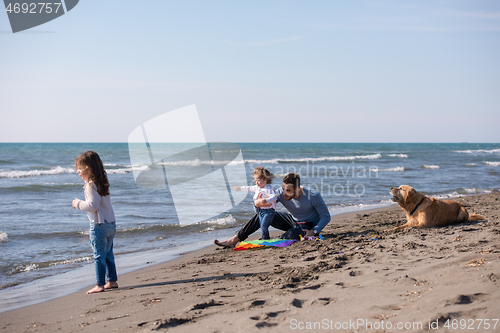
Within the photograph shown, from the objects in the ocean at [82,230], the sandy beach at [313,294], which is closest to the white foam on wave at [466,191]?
the ocean at [82,230]

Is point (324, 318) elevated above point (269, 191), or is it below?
below

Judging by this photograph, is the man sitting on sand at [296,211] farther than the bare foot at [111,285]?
Yes

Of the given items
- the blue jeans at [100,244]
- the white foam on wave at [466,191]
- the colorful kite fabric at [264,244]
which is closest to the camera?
the blue jeans at [100,244]

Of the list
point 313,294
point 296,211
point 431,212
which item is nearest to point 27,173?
point 296,211

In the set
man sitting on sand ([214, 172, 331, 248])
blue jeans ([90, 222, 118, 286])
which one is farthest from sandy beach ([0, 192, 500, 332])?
man sitting on sand ([214, 172, 331, 248])

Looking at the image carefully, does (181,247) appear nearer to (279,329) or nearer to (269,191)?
(269,191)

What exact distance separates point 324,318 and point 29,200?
11683mm

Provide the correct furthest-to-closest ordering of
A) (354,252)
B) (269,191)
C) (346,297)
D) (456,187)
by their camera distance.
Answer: (456,187) → (269,191) → (354,252) → (346,297)

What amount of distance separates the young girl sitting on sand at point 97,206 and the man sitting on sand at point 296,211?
2145mm

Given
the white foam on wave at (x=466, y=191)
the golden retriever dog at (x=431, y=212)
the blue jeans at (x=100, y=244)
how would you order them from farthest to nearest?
the white foam on wave at (x=466, y=191)
the golden retriever dog at (x=431, y=212)
the blue jeans at (x=100, y=244)

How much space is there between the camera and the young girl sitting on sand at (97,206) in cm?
393

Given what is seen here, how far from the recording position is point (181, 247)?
664 centimetres

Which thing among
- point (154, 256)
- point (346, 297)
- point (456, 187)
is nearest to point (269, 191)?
point (154, 256)

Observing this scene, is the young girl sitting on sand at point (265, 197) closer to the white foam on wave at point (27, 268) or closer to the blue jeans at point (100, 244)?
the blue jeans at point (100, 244)
